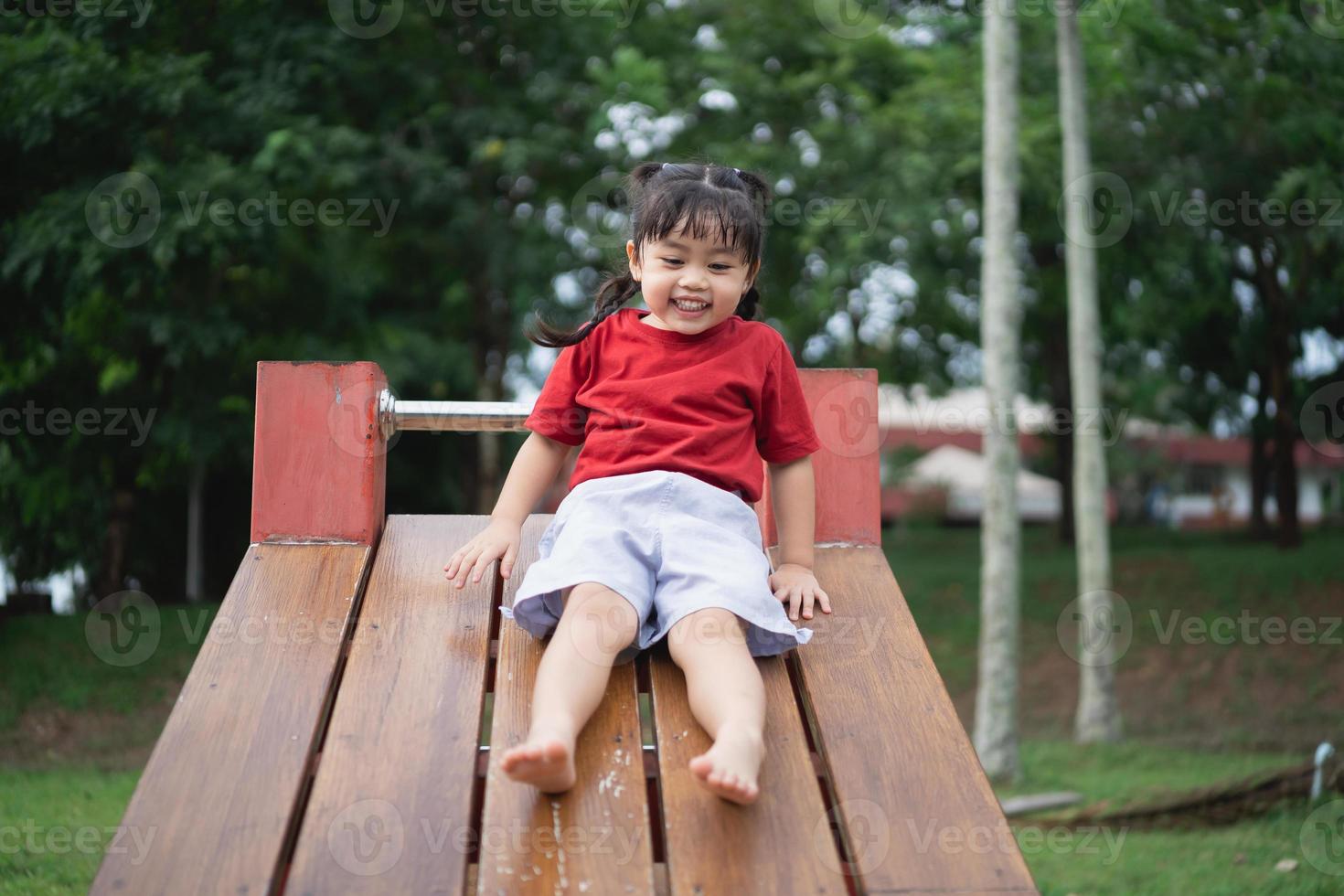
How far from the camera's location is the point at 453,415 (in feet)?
11.0

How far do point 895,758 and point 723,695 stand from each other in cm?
37

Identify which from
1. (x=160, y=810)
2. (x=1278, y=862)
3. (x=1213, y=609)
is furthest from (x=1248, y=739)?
(x=160, y=810)

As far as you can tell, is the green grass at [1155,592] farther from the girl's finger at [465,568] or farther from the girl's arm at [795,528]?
the girl's finger at [465,568]

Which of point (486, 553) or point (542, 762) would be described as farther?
point (486, 553)

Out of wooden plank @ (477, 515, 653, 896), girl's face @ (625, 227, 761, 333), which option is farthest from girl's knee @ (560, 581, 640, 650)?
girl's face @ (625, 227, 761, 333)

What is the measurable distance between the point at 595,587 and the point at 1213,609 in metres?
12.8

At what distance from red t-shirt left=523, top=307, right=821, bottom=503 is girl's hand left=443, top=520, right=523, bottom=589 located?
0.64 ft

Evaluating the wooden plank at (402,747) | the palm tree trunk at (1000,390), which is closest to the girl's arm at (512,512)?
the wooden plank at (402,747)

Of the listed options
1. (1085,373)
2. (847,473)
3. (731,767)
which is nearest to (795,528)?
(847,473)

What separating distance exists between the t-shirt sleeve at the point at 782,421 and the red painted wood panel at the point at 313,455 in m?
1.00

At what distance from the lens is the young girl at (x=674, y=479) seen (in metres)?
2.61

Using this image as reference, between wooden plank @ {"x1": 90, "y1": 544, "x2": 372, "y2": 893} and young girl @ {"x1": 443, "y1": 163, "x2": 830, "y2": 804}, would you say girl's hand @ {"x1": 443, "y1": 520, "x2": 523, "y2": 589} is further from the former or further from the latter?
wooden plank @ {"x1": 90, "y1": 544, "x2": 372, "y2": 893}

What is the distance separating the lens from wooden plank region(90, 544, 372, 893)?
217 cm

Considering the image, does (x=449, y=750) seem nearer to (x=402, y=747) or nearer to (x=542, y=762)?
(x=402, y=747)
